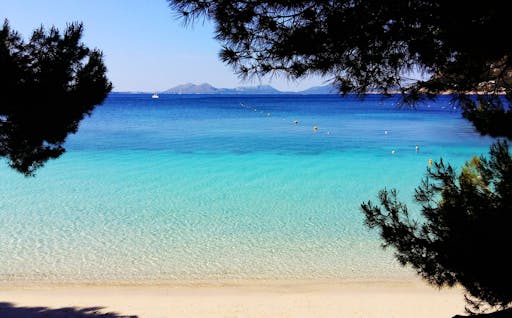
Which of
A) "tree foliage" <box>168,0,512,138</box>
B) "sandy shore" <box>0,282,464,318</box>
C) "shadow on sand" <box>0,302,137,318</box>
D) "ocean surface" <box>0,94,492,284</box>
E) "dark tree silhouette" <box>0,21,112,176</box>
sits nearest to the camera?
"tree foliage" <box>168,0,512,138</box>

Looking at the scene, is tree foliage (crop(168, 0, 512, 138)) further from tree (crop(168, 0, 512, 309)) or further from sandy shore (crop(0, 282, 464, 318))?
sandy shore (crop(0, 282, 464, 318))

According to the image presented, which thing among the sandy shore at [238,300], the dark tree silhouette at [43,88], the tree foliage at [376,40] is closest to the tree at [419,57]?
the tree foliage at [376,40]

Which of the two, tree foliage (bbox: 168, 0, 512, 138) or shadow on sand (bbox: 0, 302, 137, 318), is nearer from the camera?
tree foliage (bbox: 168, 0, 512, 138)

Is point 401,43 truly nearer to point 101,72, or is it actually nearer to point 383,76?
point 383,76

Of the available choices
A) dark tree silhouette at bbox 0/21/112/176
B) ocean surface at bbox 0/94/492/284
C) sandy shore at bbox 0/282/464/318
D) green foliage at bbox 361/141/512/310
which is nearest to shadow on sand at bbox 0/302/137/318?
sandy shore at bbox 0/282/464/318

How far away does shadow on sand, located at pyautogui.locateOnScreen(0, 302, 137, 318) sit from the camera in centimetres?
532

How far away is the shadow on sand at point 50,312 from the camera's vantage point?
17.4ft

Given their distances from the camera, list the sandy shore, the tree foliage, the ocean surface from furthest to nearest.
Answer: the ocean surface, the sandy shore, the tree foliage

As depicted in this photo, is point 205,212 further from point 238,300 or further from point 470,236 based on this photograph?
point 470,236

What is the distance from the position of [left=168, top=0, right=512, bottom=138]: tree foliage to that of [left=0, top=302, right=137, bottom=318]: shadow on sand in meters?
3.89

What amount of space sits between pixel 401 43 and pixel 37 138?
3.79 m

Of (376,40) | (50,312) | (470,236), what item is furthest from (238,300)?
(376,40)

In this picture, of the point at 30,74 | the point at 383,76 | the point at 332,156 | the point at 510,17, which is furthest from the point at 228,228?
the point at 332,156

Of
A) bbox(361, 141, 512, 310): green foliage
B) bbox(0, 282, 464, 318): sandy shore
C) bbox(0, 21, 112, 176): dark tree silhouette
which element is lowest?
bbox(0, 282, 464, 318): sandy shore
